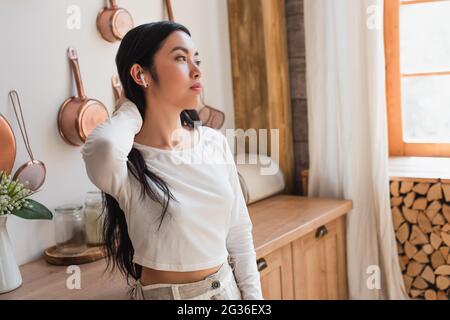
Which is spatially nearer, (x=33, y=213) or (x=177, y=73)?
(x=177, y=73)

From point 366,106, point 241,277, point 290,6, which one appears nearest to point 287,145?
point 366,106

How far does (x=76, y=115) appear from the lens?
217 centimetres

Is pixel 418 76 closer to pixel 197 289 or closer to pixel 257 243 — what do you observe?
pixel 257 243

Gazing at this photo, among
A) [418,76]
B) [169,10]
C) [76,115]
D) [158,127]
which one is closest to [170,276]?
[158,127]

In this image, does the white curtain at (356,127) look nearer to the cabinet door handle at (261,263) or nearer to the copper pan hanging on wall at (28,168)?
the cabinet door handle at (261,263)

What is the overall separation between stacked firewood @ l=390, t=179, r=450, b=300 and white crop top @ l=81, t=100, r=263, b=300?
1.31 meters

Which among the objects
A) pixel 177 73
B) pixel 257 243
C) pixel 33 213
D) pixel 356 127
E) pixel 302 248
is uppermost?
pixel 177 73

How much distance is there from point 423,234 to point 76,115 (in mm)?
1588

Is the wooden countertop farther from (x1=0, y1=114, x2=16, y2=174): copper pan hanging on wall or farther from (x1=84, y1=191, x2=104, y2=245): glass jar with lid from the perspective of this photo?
(x1=0, y1=114, x2=16, y2=174): copper pan hanging on wall

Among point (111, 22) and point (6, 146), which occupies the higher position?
point (111, 22)

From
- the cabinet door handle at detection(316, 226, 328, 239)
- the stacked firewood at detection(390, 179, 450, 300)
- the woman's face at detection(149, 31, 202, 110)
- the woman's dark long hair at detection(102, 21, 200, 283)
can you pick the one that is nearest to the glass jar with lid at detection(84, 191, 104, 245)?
the woman's dark long hair at detection(102, 21, 200, 283)

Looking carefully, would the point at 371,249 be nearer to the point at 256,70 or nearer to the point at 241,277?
the point at 256,70

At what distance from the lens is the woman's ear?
1601mm

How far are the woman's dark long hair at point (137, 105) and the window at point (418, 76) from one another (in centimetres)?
170
